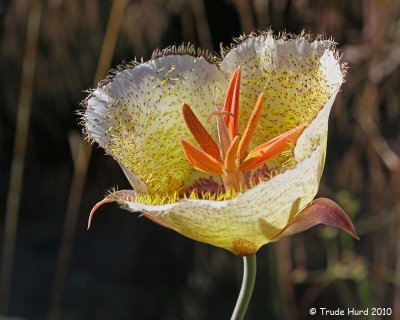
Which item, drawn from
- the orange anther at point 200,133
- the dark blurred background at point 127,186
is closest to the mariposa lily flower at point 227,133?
the orange anther at point 200,133

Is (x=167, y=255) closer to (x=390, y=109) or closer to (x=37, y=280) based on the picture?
(x=37, y=280)

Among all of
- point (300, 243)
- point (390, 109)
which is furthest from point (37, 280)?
point (390, 109)

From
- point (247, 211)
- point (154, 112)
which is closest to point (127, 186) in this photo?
point (154, 112)

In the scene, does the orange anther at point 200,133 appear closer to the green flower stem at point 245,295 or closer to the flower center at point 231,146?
the flower center at point 231,146

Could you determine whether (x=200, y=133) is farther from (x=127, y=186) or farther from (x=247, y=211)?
(x=127, y=186)

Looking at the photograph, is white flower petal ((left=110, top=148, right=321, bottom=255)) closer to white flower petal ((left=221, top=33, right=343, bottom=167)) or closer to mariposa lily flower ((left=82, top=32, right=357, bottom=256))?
mariposa lily flower ((left=82, top=32, right=357, bottom=256))

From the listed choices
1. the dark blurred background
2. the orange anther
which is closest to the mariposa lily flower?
the orange anther
